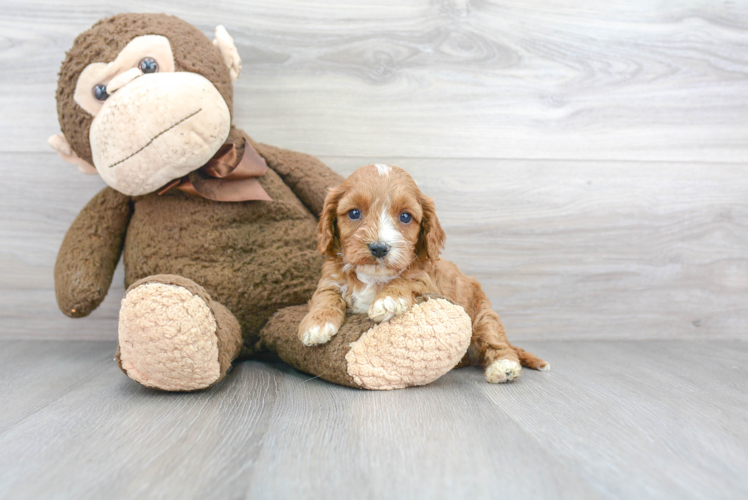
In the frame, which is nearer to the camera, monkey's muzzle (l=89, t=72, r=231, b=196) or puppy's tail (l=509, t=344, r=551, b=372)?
monkey's muzzle (l=89, t=72, r=231, b=196)

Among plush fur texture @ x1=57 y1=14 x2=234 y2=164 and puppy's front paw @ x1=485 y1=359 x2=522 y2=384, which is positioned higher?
plush fur texture @ x1=57 y1=14 x2=234 y2=164

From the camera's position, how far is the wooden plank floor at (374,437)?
28.7 inches

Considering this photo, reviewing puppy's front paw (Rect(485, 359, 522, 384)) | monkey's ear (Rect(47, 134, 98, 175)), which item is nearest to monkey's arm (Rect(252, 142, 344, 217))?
monkey's ear (Rect(47, 134, 98, 175))

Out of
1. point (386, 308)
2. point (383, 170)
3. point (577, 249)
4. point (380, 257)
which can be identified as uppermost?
point (383, 170)

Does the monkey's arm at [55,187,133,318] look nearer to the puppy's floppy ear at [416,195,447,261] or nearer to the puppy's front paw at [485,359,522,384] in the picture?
the puppy's floppy ear at [416,195,447,261]

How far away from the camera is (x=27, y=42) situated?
164 cm

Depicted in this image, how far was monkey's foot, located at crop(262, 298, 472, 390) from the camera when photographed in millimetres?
1116

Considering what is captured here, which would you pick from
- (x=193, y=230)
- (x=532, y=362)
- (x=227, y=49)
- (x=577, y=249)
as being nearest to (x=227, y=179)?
(x=193, y=230)

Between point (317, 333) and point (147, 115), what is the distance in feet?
2.10

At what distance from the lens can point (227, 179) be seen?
54.7 inches

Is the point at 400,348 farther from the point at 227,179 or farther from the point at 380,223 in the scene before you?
the point at 227,179

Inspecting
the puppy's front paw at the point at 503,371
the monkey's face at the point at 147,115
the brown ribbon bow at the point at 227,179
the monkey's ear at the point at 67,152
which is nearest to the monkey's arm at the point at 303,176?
the brown ribbon bow at the point at 227,179

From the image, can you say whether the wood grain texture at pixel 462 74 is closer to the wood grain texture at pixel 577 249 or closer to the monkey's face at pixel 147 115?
the wood grain texture at pixel 577 249

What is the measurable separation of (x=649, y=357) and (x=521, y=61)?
1.07 metres
